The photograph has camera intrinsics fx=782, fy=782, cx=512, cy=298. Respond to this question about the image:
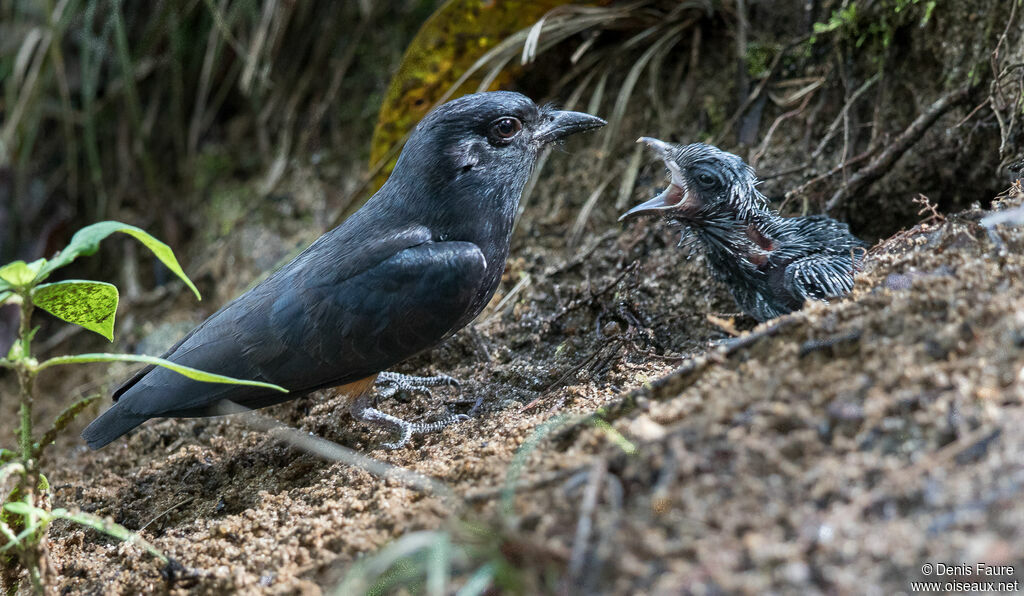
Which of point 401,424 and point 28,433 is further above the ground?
point 28,433

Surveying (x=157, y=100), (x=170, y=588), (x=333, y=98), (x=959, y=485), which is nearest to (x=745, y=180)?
(x=959, y=485)

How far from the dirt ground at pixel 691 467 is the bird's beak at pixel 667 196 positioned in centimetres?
48

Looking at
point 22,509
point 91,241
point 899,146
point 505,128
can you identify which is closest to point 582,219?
point 505,128

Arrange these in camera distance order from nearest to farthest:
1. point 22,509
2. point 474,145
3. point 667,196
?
1. point 22,509
2. point 667,196
3. point 474,145

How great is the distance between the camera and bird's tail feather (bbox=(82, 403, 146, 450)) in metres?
3.20

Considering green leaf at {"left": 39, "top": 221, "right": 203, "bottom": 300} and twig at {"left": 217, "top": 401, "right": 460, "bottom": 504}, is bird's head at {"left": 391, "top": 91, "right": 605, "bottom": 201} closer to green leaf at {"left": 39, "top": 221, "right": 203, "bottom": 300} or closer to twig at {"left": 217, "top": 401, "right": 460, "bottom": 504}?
twig at {"left": 217, "top": 401, "right": 460, "bottom": 504}

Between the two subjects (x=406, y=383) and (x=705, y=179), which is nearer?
(x=705, y=179)

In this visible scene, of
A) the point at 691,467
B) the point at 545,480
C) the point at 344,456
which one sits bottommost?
the point at 344,456

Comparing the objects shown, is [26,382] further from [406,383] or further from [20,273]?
[406,383]

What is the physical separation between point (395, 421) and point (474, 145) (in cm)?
127

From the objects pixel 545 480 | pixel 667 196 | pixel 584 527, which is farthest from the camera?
pixel 667 196

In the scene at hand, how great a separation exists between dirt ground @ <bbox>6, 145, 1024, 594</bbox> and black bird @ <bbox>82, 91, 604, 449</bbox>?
33cm

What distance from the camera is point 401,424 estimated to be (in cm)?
325

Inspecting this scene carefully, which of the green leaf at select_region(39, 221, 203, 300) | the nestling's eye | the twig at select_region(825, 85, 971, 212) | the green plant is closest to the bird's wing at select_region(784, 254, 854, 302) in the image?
the nestling's eye
